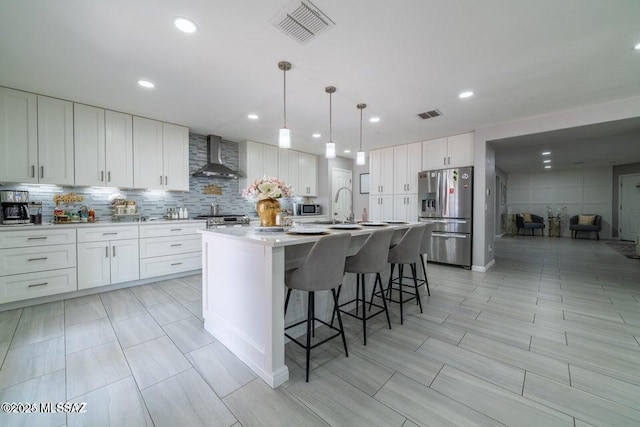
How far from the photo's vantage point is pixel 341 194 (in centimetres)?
695

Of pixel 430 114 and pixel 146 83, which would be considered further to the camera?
pixel 430 114

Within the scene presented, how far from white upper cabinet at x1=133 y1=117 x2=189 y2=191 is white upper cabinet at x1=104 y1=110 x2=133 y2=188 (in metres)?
0.06

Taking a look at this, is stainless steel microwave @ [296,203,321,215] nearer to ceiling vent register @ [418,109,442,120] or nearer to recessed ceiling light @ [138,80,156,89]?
ceiling vent register @ [418,109,442,120]

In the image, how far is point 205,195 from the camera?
4.83 m

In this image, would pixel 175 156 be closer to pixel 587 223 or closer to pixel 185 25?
pixel 185 25

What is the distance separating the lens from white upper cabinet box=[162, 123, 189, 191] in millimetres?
4070

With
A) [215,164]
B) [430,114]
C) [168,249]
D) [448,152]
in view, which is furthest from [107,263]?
[448,152]

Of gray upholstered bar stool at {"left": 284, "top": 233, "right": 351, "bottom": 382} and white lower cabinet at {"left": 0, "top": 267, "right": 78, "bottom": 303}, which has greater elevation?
gray upholstered bar stool at {"left": 284, "top": 233, "right": 351, "bottom": 382}

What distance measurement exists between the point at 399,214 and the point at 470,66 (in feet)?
10.9

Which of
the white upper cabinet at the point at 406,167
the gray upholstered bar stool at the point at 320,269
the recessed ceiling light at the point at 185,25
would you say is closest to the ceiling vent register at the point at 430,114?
the white upper cabinet at the point at 406,167

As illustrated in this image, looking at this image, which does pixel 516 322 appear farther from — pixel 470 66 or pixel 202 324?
pixel 202 324

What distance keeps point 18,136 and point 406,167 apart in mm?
5918

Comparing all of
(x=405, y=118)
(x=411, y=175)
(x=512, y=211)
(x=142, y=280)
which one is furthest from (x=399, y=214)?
(x=512, y=211)

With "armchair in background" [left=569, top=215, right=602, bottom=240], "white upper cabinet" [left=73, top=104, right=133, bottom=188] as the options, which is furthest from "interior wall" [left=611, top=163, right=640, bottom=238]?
"white upper cabinet" [left=73, top=104, right=133, bottom=188]
